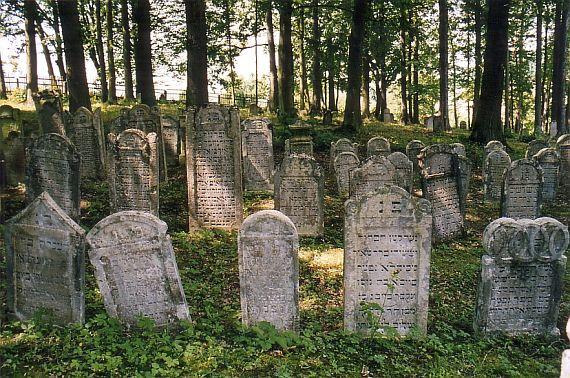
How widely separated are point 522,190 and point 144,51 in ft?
48.1

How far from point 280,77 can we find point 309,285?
16975mm

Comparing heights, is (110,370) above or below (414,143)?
below

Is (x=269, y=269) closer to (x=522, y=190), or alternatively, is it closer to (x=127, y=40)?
(x=522, y=190)

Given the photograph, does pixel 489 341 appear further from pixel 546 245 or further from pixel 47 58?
pixel 47 58

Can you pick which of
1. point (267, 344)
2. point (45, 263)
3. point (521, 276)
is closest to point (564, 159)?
point (521, 276)

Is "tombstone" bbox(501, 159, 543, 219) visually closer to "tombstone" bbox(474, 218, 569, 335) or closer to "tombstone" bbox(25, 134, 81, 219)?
"tombstone" bbox(474, 218, 569, 335)

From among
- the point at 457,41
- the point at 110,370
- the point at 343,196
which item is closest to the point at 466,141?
the point at 343,196

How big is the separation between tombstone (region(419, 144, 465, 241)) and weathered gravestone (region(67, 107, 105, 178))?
26.6ft

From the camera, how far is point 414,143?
495 inches

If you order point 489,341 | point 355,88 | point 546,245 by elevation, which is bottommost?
point 489,341

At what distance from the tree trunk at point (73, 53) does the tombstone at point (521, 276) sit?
12984 millimetres

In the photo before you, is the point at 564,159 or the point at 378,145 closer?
the point at 378,145

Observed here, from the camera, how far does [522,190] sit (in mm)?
9883

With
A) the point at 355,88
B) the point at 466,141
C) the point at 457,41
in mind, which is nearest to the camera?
the point at 466,141
